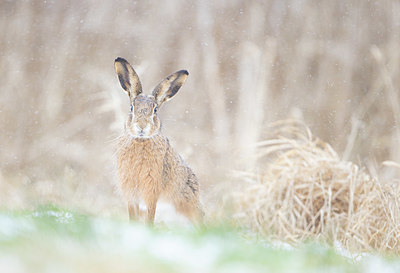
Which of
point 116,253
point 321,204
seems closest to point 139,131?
point 116,253

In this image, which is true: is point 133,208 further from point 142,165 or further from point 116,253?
point 116,253

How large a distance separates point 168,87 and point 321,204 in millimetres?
925

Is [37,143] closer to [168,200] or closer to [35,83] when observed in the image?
[35,83]

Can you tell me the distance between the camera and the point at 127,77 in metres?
1.38

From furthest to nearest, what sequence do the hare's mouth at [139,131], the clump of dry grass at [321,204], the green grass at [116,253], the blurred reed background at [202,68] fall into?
1. the blurred reed background at [202,68]
2. the clump of dry grass at [321,204]
3. the hare's mouth at [139,131]
4. the green grass at [116,253]

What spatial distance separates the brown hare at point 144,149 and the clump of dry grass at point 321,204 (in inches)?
21.6

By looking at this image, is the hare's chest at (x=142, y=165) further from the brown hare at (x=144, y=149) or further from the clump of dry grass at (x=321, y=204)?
the clump of dry grass at (x=321, y=204)

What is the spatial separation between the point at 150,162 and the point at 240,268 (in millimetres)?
618

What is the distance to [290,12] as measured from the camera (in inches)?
128

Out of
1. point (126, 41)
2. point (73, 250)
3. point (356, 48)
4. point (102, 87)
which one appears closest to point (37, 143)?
point (102, 87)

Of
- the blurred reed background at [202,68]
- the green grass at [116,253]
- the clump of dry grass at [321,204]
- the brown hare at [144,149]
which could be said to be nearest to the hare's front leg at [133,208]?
the brown hare at [144,149]

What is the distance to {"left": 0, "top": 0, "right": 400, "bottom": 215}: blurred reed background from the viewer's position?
293 centimetres

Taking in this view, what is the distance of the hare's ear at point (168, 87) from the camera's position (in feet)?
4.52

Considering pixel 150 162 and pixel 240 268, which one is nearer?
pixel 240 268
